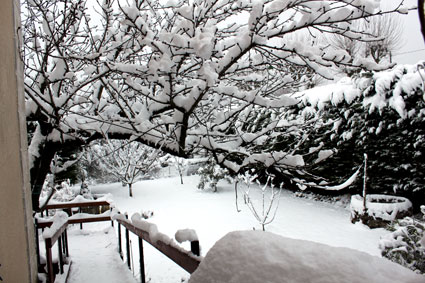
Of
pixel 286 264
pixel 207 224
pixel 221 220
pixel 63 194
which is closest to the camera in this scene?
pixel 286 264

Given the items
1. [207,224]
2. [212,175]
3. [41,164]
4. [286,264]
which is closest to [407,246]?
[286,264]

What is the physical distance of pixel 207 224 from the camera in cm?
757

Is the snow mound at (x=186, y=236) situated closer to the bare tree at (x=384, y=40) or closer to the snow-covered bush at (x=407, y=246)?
the snow-covered bush at (x=407, y=246)

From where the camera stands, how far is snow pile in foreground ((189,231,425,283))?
2.20 feet

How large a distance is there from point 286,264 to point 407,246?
3815 millimetres

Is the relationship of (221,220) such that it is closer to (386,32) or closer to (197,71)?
(197,71)

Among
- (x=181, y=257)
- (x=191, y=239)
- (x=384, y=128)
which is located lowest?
(x=181, y=257)

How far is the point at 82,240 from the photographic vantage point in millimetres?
5984

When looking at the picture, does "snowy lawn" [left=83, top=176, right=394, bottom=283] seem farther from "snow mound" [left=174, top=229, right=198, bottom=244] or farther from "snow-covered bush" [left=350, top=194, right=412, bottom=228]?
"snow mound" [left=174, top=229, right=198, bottom=244]

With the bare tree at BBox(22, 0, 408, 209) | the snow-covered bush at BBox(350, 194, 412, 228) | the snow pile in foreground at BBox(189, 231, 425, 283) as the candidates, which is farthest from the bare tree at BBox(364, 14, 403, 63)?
the snow pile in foreground at BBox(189, 231, 425, 283)

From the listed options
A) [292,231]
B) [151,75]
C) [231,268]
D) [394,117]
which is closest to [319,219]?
[292,231]

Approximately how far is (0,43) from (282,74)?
2460 millimetres

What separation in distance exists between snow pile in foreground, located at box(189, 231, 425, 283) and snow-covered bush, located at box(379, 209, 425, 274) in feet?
11.4

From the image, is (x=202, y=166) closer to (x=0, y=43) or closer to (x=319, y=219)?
(x=319, y=219)
